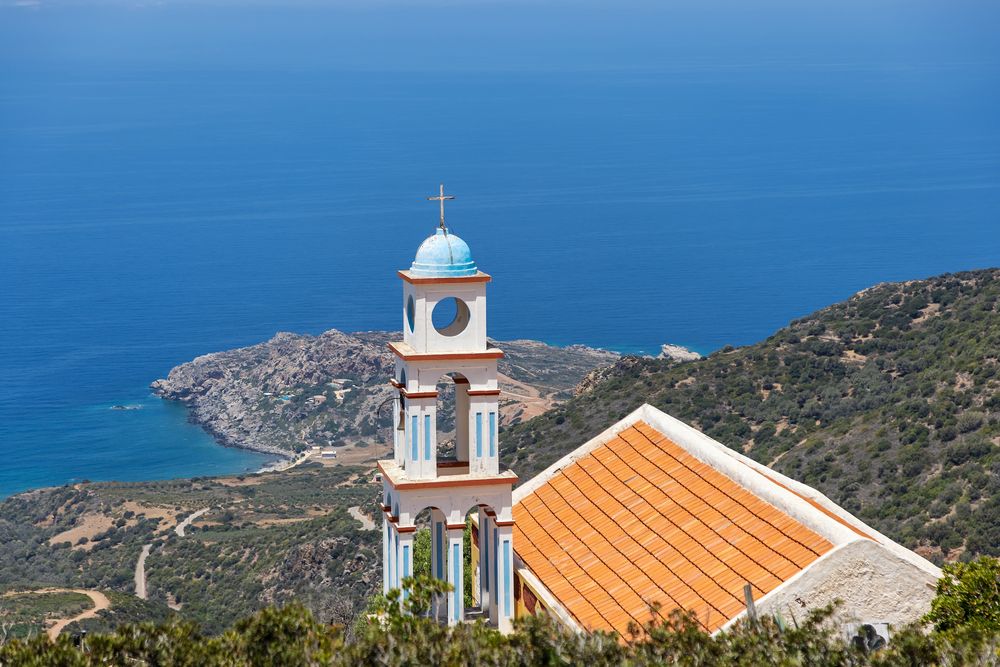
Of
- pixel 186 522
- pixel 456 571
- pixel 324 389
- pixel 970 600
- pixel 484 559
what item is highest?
pixel 324 389

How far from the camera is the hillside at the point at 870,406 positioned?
92.9 feet

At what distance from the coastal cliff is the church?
4528 cm

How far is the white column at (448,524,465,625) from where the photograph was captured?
16250mm

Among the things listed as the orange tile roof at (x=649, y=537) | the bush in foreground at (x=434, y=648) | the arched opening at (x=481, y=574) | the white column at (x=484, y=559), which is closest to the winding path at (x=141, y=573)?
the arched opening at (x=481, y=574)

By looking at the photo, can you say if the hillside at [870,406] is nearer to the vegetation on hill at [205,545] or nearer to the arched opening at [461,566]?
the vegetation on hill at [205,545]

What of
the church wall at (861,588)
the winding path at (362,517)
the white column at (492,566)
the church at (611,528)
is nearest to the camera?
the church wall at (861,588)

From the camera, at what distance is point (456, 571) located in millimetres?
16453

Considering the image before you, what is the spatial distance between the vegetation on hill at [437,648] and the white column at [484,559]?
617 centimetres

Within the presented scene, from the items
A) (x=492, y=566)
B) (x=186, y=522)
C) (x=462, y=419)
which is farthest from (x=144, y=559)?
(x=492, y=566)

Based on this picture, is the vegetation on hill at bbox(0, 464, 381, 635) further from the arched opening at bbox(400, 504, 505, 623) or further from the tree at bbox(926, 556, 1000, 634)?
the tree at bbox(926, 556, 1000, 634)

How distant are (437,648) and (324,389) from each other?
72013mm

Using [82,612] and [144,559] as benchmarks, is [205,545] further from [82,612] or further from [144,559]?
[82,612]

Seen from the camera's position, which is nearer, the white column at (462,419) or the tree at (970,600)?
the tree at (970,600)

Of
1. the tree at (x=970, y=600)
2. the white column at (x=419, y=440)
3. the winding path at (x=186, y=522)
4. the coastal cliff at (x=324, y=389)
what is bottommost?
the tree at (x=970, y=600)
